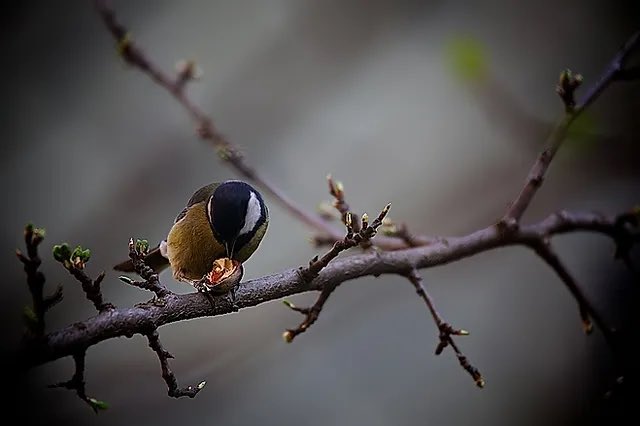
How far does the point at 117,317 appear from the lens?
61cm

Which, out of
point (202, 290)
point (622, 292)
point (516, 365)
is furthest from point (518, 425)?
point (202, 290)

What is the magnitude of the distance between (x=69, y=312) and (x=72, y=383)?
1.09 meters

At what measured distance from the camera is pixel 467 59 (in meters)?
1.26

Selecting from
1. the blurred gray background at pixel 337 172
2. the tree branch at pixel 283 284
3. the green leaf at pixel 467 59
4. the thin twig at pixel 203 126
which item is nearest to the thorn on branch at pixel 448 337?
the tree branch at pixel 283 284

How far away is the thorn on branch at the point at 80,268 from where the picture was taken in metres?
0.61

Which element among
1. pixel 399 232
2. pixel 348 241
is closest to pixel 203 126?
pixel 399 232

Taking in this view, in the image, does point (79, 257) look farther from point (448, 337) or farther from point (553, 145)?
point (553, 145)

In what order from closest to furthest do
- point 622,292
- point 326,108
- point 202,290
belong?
1. point 202,290
2. point 622,292
3. point 326,108

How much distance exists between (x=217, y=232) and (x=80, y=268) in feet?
0.93

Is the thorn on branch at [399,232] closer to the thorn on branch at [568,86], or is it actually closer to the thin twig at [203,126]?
the thin twig at [203,126]

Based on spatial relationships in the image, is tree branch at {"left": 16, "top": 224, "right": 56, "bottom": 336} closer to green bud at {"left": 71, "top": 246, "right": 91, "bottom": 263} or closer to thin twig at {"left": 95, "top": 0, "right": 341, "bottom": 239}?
green bud at {"left": 71, "top": 246, "right": 91, "bottom": 263}

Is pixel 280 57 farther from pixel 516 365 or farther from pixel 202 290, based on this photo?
pixel 202 290

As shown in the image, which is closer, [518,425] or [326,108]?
[518,425]

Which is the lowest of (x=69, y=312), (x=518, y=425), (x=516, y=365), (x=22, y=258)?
(x=518, y=425)
